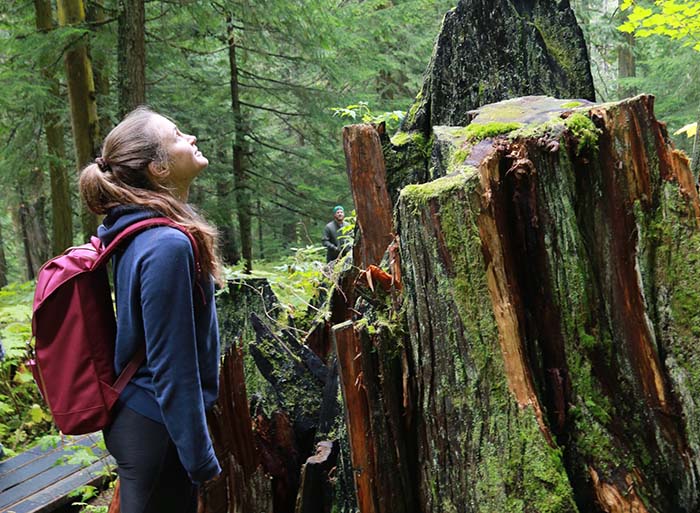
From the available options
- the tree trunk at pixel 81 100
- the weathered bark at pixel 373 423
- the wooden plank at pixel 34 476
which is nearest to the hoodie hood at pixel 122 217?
the weathered bark at pixel 373 423

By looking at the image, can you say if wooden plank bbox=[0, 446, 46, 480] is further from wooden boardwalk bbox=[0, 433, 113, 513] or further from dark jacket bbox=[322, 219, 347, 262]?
dark jacket bbox=[322, 219, 347, 262]

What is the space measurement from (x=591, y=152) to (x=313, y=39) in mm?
10403

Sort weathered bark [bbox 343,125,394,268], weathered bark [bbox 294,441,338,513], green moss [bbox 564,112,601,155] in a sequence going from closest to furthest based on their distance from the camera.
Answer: green moss [bbox 564,112,601,155] → weathered bark [bbox 294,441,338,513] → weathered bark [bbox 343,125,394,268]

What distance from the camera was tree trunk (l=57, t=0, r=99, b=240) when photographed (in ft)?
30.0

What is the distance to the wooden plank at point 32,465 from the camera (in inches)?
181

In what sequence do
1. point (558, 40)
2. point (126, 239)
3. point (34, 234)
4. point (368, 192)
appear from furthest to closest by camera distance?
point (34, 234), point (558, 40), point (368, 192), point (126, 239)

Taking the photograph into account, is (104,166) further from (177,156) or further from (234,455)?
(234,455)

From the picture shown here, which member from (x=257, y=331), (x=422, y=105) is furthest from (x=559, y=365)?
(x=422, y=105)

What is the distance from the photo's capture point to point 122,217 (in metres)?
2.11

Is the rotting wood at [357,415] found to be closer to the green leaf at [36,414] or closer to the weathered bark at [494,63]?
the weathered bark at [494,63]

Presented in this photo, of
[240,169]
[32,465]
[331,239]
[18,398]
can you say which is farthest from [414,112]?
[240,169]

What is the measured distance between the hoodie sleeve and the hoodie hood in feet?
0.42

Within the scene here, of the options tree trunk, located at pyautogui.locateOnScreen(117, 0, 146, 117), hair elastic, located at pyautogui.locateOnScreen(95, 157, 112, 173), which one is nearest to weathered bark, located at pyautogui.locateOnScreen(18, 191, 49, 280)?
tree trunk, located at pyautogui.locateOnScreen(117, 0, 146, 117)

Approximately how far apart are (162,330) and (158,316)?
5cm
